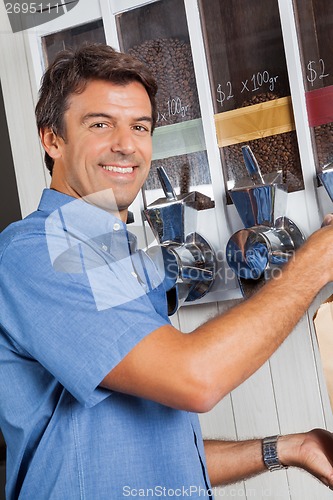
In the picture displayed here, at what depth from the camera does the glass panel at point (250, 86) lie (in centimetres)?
110

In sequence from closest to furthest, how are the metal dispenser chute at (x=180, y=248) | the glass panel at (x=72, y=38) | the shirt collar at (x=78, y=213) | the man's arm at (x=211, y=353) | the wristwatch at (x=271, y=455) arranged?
1. the man's arm at (x=211, y=353)
2. the shirt collar at (x=78, y=213)
3. the wristwatch at (x=271, y=455)
4. the metal dispenser chute at (x=180, y=248)
5. the glass panel at (x=72, y=38)

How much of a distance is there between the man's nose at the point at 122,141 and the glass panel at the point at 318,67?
0.25 m

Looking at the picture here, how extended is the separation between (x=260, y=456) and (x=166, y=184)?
0.41 meters

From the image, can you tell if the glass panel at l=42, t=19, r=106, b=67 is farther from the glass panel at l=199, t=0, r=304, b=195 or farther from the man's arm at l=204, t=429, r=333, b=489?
the man's arm at l=204, t=429, r=333, b=489

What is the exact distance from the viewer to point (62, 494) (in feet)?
2.74

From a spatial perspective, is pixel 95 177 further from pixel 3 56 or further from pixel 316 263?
pixel 3 56

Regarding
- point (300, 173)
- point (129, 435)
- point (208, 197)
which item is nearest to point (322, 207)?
point (300, 173)

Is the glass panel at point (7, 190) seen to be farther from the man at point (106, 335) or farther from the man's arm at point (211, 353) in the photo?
the man's arm at point (211, 353)

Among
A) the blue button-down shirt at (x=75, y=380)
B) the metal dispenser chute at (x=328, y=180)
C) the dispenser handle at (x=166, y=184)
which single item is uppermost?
the dispenser handle at (x=166, y=184)

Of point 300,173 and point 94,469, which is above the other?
point 300,173

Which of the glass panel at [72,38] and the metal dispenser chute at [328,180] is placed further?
the glass panel at [72,38]

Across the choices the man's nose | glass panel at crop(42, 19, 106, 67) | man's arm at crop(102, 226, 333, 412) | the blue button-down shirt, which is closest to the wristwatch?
the blue button-down shirt

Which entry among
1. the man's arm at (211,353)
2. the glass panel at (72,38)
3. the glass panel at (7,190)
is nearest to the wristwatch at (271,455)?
the man's arm at (211,353)

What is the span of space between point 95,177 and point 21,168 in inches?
17.4
